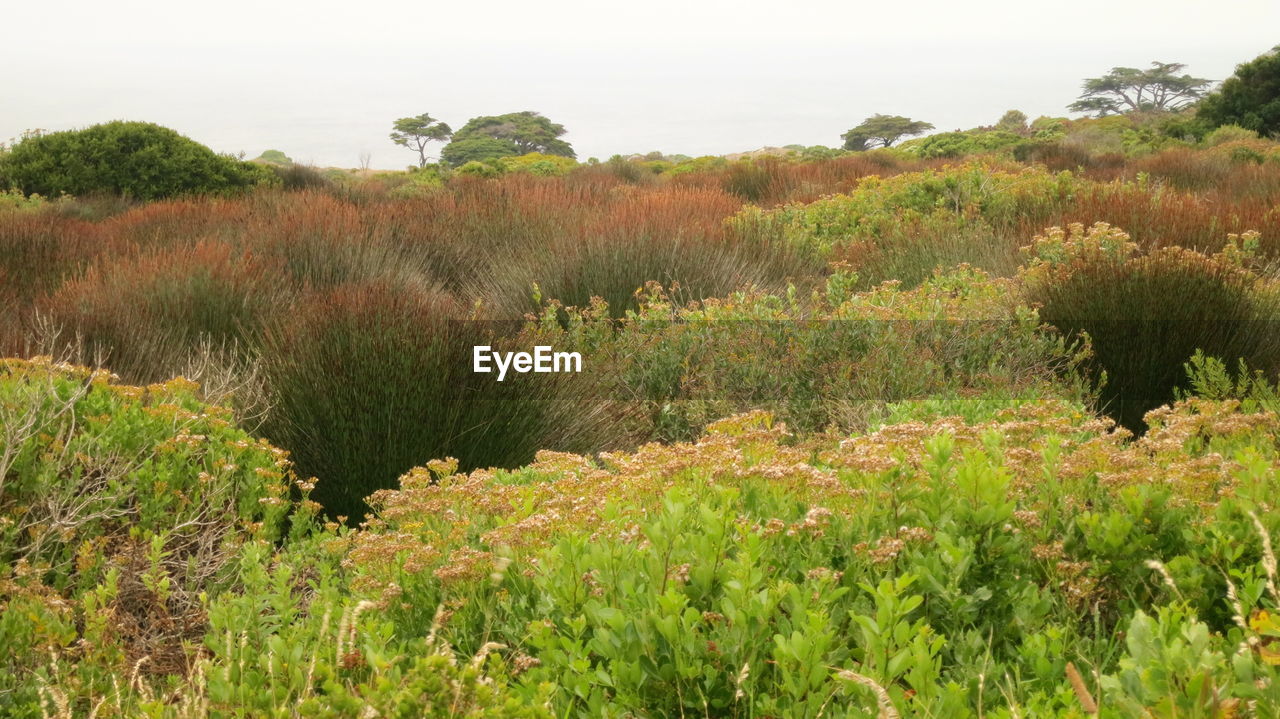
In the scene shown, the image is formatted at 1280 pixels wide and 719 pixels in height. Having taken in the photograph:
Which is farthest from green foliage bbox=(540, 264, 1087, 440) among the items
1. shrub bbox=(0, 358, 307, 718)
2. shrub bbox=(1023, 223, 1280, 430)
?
shrub bbox=(0, 358, 307, 718)

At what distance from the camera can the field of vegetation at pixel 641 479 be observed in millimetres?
2154

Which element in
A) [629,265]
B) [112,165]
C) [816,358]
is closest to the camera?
[816,358]

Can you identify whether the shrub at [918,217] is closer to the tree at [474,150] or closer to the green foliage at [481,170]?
the green foliage at [481,170]

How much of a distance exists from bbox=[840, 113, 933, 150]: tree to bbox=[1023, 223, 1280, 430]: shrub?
1904 inches

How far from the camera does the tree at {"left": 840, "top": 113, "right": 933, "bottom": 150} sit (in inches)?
2112

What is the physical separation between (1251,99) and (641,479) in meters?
32.4

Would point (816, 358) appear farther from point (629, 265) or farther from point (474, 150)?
point (474, 150)

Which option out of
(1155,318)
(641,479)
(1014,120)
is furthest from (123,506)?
(1014,120)

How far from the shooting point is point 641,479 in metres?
3.17

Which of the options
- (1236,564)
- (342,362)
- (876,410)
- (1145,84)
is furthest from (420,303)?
(1145,84)

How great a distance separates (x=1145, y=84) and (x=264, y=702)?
61975 mm

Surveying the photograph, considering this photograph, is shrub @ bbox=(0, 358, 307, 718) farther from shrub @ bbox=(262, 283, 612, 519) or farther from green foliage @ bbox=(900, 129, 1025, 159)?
green foliage @ bbox=(900, 129, 1025, 159)

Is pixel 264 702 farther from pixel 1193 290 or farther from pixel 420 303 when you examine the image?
pixel 1193 290

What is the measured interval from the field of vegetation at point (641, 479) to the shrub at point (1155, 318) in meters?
0.02
